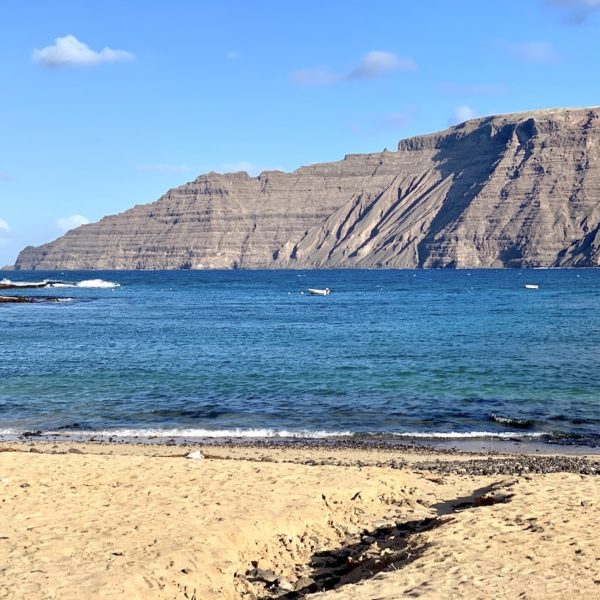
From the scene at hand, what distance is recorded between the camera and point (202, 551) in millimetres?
12359

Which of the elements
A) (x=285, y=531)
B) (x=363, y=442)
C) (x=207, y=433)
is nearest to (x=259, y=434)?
(x=207, y=433)

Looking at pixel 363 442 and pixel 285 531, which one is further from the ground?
pixel 285 531

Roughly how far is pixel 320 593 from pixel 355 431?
51.8 feet

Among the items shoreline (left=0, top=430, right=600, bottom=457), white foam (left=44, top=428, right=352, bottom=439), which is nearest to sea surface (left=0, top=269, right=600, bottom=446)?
white foam (left=44, top=428, right=352, bottom=439)

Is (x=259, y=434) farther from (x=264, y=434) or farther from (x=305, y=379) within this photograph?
(x=305, y=379)

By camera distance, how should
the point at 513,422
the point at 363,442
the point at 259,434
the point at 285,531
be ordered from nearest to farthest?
the point at 285,531 → the point at 363,442 → the point at 259,434 → the point at 513,422

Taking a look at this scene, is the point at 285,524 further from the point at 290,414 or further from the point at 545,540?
the point at 290,414

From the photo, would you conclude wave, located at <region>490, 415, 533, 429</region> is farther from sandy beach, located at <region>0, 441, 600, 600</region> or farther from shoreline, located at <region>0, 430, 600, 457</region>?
sandy beach, located at <region>0, 441, 600, 600</region>

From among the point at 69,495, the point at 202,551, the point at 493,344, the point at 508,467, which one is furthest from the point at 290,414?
the point at 493,344

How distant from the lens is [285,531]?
1363 centimetres

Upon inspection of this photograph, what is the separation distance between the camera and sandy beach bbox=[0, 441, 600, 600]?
11008mm

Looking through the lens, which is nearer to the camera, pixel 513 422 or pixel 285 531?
pixel 285 531

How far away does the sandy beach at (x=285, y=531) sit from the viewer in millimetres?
11008

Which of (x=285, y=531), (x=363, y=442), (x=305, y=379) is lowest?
(x=363, y=442)
